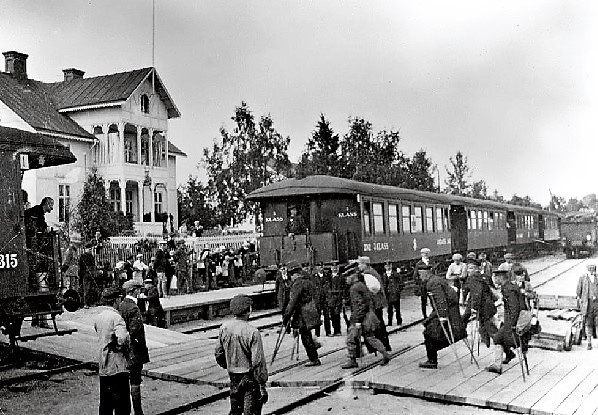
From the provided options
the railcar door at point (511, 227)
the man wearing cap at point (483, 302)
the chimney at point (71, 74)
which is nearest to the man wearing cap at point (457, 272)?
the man wearing cap at point (483, 302)

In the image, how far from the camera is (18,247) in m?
8.46

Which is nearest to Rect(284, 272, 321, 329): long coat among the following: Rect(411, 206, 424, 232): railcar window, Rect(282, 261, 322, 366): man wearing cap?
Rect(282, 261, 322, 366): man wearing cap

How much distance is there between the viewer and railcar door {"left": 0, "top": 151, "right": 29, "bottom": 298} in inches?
326

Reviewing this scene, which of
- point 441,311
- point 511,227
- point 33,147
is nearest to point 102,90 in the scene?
point 511,227

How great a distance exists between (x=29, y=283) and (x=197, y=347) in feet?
11.3

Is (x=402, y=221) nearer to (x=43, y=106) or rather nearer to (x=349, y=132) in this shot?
(x=43, y=106)

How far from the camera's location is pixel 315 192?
1683cm

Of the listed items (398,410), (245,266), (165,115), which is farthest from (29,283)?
(165,115)

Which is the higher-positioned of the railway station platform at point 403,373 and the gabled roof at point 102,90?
the gabled roof at point 102,90

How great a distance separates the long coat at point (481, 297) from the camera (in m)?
9.03

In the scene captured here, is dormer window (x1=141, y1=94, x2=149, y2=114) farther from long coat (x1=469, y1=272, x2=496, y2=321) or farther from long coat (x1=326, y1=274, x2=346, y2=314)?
long coat (x1=469, y1=272, x2=496, y2=321)

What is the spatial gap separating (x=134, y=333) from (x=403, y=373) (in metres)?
3.83

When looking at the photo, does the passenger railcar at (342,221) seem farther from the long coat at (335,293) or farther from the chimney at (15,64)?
the chimney at (15,64)

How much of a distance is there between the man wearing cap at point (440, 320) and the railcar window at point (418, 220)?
36.4 feet
